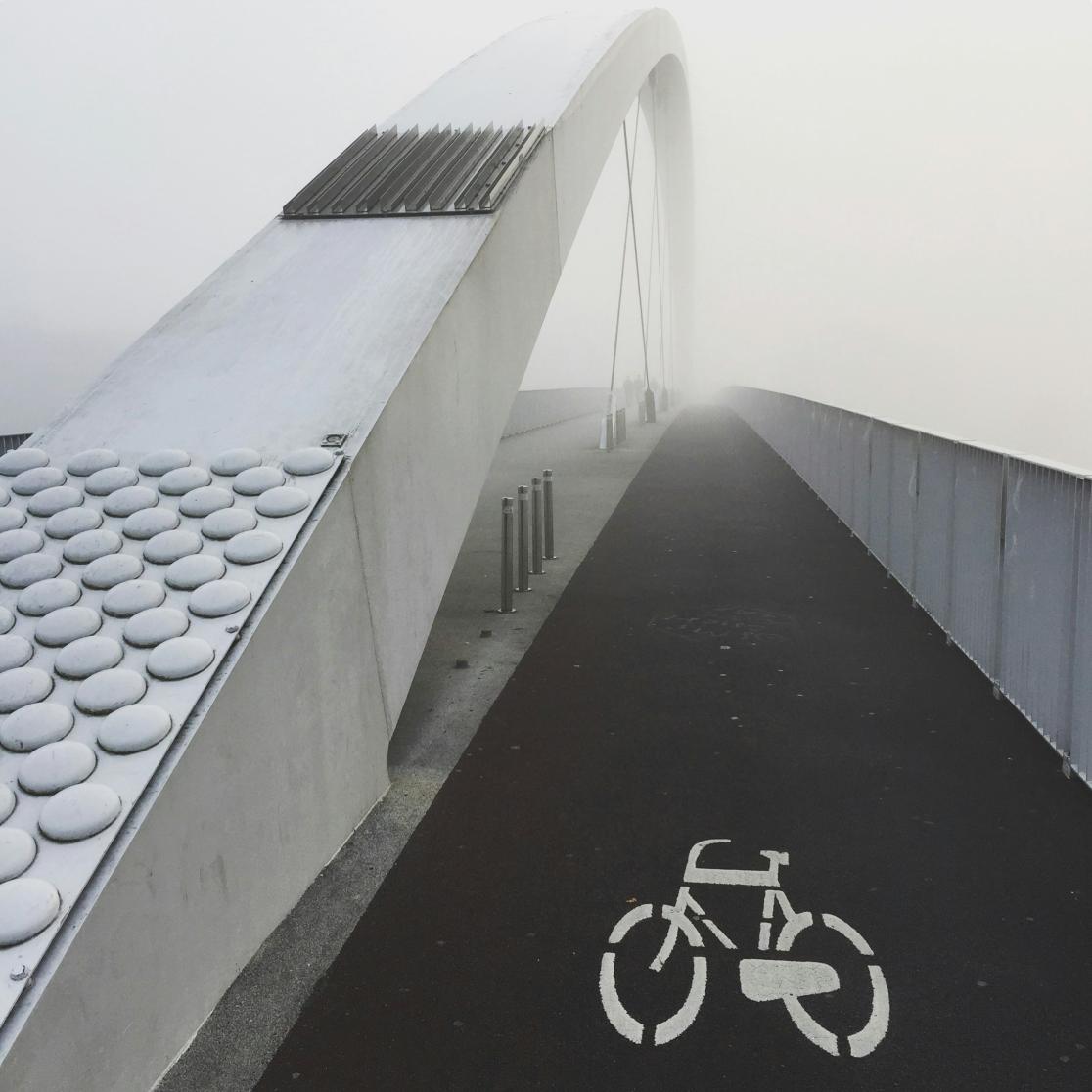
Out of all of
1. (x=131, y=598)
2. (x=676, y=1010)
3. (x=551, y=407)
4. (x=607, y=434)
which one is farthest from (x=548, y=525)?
(x=551, y=407)

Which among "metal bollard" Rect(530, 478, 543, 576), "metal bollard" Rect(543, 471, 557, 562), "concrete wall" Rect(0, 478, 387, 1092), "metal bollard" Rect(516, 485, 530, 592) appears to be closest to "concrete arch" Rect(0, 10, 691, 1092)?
"concrete wall" Rect(0, 478, 387, 1092)

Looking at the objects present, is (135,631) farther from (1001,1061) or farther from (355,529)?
(1001,1061)

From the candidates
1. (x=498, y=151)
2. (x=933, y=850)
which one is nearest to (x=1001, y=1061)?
(x=933, y=850)

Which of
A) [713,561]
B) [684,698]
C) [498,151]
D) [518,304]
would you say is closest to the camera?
[684,698]

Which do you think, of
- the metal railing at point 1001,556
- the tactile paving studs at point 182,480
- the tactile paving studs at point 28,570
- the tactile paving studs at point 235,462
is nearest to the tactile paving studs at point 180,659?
the tactile paving studs at point 28,570

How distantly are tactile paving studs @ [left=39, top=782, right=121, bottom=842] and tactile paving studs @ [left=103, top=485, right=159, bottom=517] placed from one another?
191 cm

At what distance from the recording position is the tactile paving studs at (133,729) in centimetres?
357

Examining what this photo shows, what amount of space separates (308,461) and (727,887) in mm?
2627

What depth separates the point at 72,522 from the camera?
4918 mm

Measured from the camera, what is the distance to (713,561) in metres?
11.5

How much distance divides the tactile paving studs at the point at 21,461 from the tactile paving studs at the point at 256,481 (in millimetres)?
1119

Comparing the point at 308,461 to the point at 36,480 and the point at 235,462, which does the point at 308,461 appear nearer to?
the point at 235,462

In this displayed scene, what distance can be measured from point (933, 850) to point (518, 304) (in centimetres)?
536

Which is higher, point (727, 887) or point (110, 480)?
point (110, 480)
